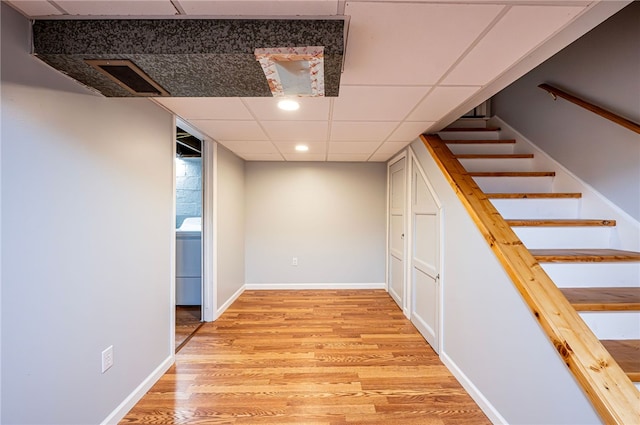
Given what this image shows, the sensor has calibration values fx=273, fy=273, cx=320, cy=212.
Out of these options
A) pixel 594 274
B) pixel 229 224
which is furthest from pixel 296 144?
pixel 594 274

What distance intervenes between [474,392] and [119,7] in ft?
9.36

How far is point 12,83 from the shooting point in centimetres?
110

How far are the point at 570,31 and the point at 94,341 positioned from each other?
9.16 feet

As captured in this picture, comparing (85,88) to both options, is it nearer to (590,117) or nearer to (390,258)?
(590,117)

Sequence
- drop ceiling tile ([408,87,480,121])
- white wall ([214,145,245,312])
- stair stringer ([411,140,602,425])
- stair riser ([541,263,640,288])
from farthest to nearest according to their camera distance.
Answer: white wall ([214,145,245,312]) < drop ceiling tile ([408,87,480,121]) < stair riser ([541,263,640,288]) < stair stringer ([411,140,602,425])

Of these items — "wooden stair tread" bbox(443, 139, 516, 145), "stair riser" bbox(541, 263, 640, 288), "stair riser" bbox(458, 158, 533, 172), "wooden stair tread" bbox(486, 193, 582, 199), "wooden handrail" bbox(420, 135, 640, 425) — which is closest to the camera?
"wooden handrail" bbox(420, 135, 640, 425)

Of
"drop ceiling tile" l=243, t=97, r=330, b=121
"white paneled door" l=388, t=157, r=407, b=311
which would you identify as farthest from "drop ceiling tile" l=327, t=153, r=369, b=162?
"drop ceiling tile" l=243, t=97, r=330, b=121

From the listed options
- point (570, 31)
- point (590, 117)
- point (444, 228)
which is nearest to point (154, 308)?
point (444, 228)

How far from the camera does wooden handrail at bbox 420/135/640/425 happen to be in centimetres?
93

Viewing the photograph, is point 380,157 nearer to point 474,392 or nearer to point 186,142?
point 186,142

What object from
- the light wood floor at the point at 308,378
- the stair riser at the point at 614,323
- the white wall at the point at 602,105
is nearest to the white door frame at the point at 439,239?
the light wood floor at the point at 308,378

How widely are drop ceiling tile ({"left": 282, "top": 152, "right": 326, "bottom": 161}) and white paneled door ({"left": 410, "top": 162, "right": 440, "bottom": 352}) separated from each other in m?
1.39

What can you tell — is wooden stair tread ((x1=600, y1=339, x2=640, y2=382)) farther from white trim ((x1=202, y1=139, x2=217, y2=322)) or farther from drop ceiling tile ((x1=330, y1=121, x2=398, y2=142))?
white trim ((x1=202, y1=139, x2=217, y2=322))

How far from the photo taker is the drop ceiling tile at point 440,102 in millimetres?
1756
